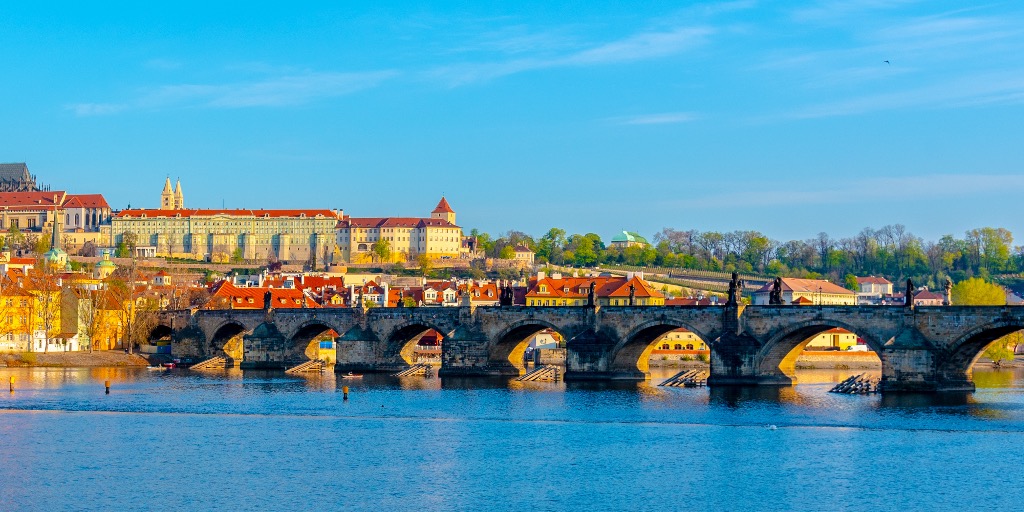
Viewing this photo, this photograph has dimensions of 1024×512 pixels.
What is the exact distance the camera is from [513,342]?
252ft

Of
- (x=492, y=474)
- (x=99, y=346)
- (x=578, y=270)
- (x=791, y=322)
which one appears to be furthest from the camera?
(x=578, y=270)

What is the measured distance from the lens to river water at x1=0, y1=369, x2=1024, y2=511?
36.8m

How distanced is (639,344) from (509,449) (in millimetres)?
26848

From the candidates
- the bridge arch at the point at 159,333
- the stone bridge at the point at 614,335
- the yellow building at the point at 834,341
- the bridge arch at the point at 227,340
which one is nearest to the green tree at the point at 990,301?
the yellow building at the point at 834,341

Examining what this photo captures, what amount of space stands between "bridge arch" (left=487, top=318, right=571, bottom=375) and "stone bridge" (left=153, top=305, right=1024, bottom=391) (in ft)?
0.24

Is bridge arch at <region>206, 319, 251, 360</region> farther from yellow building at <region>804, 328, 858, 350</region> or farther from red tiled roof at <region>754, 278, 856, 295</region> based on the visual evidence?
red tiled roof at <region>754, 278, 856, 295</region>

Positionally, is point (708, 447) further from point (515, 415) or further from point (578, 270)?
point (578, 270)

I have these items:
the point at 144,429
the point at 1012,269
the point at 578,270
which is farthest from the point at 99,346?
the point at 1012,269

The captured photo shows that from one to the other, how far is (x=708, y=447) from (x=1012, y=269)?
160068 mm

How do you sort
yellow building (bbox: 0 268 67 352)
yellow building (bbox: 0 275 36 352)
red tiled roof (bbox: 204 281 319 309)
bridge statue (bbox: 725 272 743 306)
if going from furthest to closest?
red tiled roof (bbox: 204 281 319 309), yellow building (bbox: 0 268 67 352), yellow building (bbox: 0 275 36 352), bridge statue (bbox: 725 272 743 306)

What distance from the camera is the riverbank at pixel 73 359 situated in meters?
84.1

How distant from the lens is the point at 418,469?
135 feet

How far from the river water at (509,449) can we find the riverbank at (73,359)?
18.2 m

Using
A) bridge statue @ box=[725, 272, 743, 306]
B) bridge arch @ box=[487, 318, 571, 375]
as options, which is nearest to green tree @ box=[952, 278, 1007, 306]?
bridge arch @ box=[487, 318, 571, 375]
